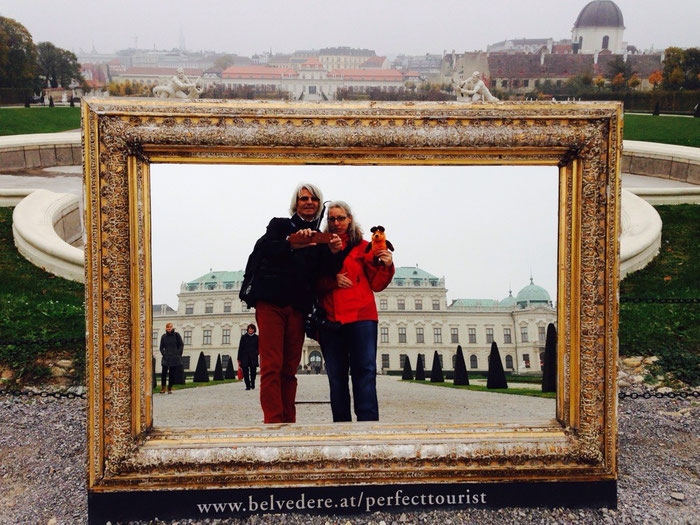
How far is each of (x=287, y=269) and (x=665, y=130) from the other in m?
24.5

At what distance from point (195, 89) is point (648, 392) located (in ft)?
13.7

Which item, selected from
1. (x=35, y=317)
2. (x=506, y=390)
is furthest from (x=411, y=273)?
(x=35, y=317)

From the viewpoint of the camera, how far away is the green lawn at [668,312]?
618 centimetres

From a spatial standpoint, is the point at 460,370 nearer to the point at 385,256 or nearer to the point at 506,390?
the point at 506,390

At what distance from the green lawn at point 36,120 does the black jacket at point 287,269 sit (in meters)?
26.1

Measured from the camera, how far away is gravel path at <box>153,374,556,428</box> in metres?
3.78

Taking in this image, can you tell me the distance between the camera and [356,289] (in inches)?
148

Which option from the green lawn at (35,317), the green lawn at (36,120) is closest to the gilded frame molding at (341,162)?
the green lawn at (35,317)

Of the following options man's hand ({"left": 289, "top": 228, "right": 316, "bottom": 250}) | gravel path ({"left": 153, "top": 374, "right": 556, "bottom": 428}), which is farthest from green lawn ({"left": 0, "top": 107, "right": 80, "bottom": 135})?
man's hand ({"left": 289, "top": 228, "right": 316, "bottom": 250})

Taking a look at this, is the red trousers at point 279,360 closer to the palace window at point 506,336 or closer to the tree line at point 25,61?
the palace window at point 506,336

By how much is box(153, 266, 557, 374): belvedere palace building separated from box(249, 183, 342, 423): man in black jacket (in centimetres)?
11

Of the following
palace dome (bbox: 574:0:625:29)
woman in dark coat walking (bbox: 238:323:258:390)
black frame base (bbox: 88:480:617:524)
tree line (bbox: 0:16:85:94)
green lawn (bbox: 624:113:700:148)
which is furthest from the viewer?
palace dome (bbox: 574:0:625:29)

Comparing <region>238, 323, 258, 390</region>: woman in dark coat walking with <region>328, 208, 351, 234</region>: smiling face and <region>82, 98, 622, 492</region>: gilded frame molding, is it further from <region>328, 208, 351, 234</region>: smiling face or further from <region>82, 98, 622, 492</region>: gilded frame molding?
<region>328, 208, 351, 234</region>: smiling face

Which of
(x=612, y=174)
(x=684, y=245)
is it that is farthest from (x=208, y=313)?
(x=684, y=245)
